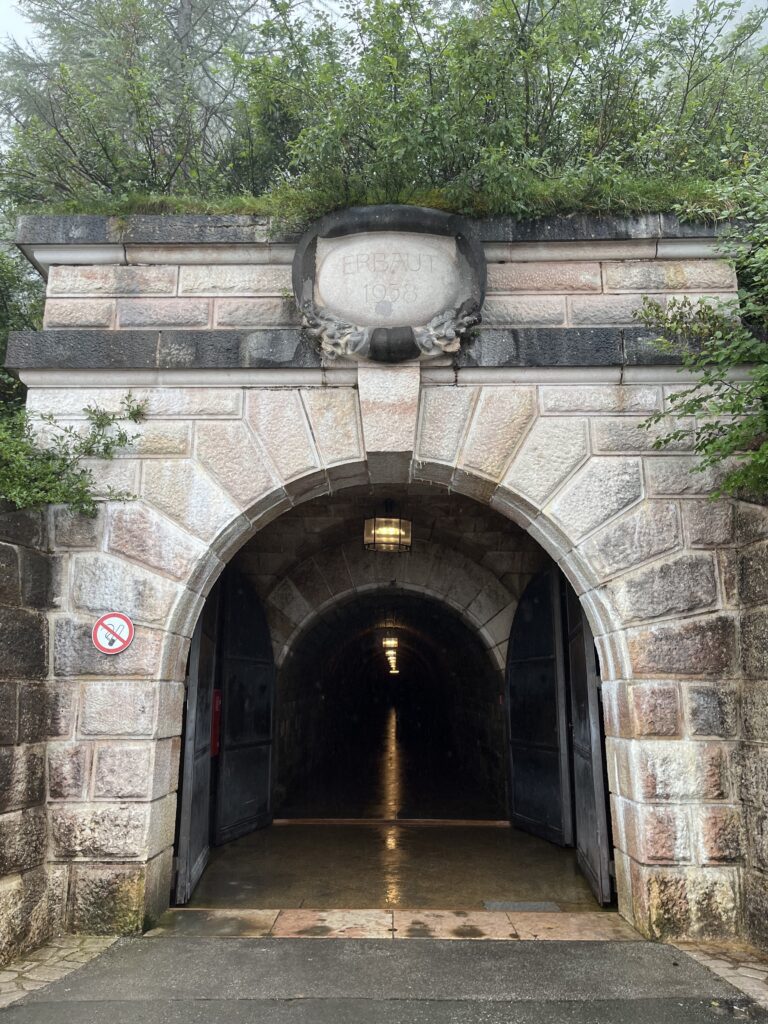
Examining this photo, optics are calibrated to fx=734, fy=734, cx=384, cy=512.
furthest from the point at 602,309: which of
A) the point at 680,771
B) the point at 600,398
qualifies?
the point at 680,771

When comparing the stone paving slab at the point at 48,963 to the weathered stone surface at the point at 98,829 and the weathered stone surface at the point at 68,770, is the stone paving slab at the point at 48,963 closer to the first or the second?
the weathered stone surface at the point at 98,829

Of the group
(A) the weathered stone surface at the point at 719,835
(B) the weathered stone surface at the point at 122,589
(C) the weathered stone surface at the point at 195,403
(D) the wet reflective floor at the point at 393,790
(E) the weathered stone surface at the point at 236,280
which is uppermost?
(E) the weathered stone surface at the point at 236,280

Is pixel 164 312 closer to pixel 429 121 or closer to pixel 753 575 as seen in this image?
pixel 429 121

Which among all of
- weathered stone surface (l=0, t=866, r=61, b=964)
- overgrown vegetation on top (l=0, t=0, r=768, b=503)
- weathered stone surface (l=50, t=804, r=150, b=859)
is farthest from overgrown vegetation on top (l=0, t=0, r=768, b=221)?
weathered stone surface (l=0, t=866, r=61, b=964)

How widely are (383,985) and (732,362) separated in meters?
3.22

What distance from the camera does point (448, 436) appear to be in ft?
13.5

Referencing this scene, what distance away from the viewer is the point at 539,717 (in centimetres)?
590

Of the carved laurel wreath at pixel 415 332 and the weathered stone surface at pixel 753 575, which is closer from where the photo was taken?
the weathered stone surface at pixel 753 575

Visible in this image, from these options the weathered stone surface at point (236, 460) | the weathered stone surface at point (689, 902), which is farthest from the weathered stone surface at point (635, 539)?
the weathered stone surface at point (236, 460)

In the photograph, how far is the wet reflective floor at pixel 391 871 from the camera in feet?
14.4

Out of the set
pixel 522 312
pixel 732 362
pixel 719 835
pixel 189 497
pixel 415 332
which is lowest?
pixel 719 835

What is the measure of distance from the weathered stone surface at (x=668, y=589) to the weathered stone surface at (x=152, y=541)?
2.28 metres

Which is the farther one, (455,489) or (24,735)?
(455,489)

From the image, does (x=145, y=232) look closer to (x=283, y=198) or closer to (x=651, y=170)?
(x=283, y=198)
